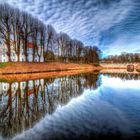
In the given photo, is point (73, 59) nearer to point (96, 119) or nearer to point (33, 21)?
point (33, 21)

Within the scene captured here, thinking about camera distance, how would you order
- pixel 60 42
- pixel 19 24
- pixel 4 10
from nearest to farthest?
1. pixel 4 10
2. pixel 19 24
3. pixel 60 42

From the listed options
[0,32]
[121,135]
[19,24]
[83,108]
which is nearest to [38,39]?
[19,24]

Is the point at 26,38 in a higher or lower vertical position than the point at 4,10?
lower

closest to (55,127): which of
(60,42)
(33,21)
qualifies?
(33,21)

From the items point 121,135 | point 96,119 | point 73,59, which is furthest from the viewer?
point 73,59

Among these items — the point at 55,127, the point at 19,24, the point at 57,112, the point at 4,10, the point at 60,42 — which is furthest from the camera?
the point at 60,42

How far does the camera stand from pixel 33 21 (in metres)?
54.8

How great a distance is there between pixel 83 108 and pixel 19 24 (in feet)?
145

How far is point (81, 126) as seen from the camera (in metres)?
6.82

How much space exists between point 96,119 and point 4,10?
44290 millimetres

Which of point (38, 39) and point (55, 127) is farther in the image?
point (38, 39)

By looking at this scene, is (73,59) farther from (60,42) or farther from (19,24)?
(19,24)

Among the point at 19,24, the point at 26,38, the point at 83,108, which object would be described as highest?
the point at 19,24

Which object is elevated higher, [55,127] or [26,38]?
[26,38]
